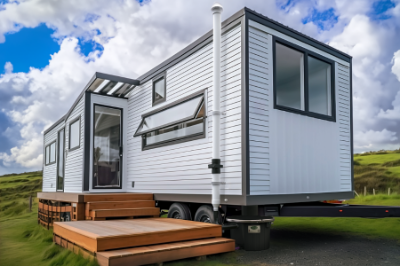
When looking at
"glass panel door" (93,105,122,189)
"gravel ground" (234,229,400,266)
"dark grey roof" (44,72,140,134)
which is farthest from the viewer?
"glass panel door" (93,105,122,189)

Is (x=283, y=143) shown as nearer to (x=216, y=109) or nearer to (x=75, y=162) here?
(x=216, y=109)

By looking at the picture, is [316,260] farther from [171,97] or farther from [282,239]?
[171,97]

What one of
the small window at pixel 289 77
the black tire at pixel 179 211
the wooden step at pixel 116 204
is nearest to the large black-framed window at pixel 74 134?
the wooden step at pixel 116 204

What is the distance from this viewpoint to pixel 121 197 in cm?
683

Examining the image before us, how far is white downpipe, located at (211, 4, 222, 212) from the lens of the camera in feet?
16.9

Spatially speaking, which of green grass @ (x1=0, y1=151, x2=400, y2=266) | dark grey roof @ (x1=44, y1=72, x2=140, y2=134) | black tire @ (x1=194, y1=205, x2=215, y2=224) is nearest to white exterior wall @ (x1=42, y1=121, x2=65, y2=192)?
green grass @ (x1=0, y1=151, x2=400, y2=266)

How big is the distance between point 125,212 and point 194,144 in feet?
5.70

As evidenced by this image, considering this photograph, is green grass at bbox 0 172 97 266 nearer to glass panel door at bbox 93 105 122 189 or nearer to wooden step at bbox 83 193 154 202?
wooden step at bbox 83 193 154 202

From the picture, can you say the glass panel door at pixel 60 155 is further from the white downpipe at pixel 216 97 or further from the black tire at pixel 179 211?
the white downpipe at pixel 216 97

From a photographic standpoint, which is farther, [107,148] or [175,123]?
[107,148]

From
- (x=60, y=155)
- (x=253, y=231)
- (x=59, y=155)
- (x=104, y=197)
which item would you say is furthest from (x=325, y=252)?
(x=59, y=155)

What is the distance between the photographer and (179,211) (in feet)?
20.7

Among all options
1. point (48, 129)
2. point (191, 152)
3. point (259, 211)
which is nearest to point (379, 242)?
point (259, 211)

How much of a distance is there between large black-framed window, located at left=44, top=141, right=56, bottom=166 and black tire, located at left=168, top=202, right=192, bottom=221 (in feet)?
26.1
